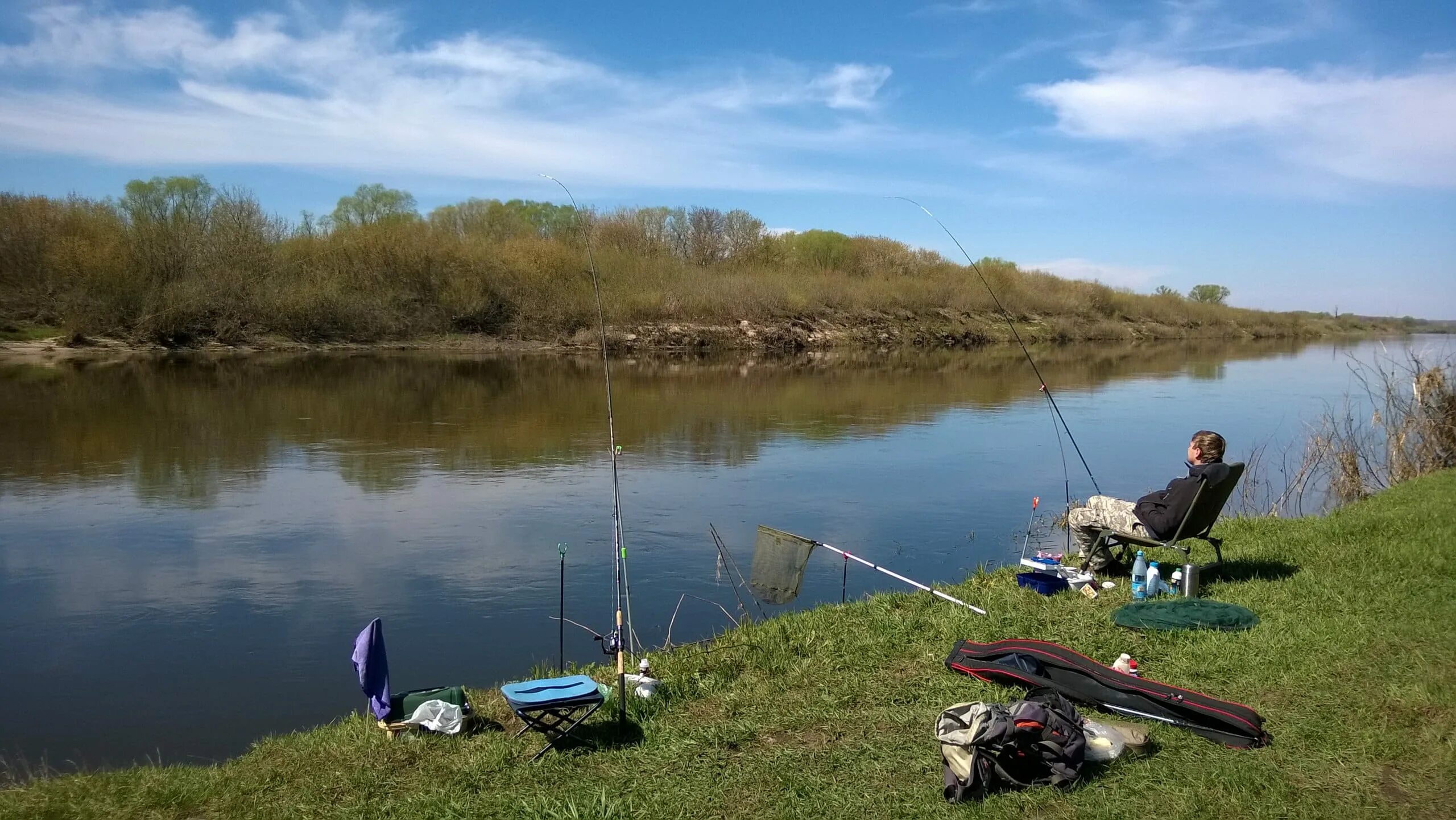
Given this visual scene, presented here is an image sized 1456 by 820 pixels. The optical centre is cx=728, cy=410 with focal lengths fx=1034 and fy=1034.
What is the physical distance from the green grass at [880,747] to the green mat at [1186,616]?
0.11 metres

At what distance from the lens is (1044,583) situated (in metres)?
6.84

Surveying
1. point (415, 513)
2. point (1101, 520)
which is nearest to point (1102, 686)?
point (1101, 520)

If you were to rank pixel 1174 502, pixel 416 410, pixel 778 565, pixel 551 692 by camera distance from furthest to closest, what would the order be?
pixel 416 410 → pixel 778 565 → pixel 1174 502 → pixel 551 692

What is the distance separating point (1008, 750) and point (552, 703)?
1870mm

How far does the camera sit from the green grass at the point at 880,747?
3.81m

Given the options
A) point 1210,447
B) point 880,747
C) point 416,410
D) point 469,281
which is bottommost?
point 416,410

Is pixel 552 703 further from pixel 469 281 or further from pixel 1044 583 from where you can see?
pixel 469 281

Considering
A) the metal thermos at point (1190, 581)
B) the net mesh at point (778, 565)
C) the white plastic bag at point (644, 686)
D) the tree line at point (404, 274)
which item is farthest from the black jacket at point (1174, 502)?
the tree line at point (404, 274)

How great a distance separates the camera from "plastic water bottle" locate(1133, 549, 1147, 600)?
6.60 meters

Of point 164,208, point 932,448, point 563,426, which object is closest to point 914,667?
point 932,448

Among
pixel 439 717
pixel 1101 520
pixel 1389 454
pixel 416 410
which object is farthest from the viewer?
pixel 416 410

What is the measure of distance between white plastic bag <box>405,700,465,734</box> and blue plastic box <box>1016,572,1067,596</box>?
388cm

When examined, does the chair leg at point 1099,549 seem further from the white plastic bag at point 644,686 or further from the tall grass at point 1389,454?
the tall grass at point 1389,454

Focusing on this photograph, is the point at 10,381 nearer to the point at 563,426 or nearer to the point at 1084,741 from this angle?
the point at 563,426
